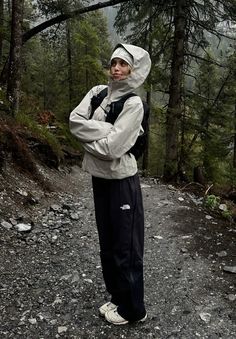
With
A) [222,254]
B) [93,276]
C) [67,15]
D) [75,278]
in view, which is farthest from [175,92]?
[75,278]

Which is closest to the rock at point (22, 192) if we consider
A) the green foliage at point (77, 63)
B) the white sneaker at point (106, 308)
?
the white sneaker at point (106, 308)

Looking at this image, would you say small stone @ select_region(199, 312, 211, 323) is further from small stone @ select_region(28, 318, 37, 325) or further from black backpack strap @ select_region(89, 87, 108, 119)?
black backpack strap @ select_region(89, 87, 108, 119)

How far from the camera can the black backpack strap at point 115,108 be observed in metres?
3.45

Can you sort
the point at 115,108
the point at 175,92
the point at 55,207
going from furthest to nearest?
the point at 175,92 → the point at 55,207 → the point at 115,108

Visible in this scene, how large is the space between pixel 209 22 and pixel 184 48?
1.12 m

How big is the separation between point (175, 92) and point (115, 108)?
30.9 feet

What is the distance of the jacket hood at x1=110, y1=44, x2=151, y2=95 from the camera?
3438 mm

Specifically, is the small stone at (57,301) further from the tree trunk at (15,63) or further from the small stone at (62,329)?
the tree trunk at (15,63)

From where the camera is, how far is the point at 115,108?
3467 millimetres

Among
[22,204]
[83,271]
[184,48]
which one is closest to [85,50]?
[184,48]

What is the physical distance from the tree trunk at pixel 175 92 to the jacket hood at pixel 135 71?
8540 millimetres

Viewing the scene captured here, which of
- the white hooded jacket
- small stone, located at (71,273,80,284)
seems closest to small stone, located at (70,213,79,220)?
small stone, located at (71,273,80,284)

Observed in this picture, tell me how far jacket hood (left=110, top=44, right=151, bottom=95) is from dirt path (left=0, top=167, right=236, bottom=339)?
2509mm

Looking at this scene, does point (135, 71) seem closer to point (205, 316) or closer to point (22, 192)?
point (205, 316)
